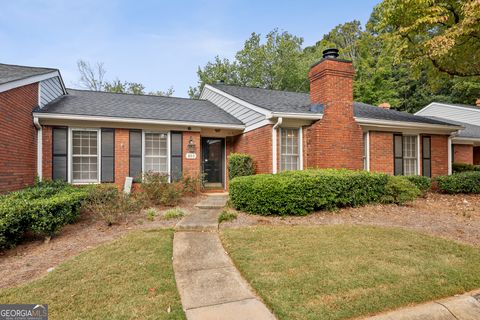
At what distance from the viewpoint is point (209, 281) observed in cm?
339

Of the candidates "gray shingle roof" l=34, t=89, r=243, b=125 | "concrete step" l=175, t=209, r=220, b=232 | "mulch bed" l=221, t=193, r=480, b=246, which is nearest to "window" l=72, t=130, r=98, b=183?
"gray shingle roof" l=34, t=89, r=243, b=125

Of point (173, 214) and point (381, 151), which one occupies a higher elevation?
point (381, 151)

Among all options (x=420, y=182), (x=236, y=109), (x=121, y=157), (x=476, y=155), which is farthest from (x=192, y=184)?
(x=476, y=155)

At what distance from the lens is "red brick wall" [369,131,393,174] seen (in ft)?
34.1

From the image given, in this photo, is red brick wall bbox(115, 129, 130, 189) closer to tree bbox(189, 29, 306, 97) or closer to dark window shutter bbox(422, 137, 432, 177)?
dark window shutter bbox(422, 137, 432, 177)

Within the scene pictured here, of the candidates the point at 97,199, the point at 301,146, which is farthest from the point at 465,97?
the point at 97,199

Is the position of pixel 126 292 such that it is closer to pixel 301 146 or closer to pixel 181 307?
pixel 181 307

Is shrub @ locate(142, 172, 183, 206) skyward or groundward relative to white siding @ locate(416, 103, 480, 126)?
groundward

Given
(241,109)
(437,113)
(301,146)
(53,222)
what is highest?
(437,113)

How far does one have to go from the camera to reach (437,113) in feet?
72.9

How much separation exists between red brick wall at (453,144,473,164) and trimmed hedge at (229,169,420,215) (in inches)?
413

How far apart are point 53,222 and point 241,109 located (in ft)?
25.3

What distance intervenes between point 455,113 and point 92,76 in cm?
3393

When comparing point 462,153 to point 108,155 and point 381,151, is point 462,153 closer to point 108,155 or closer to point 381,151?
point 381,151
